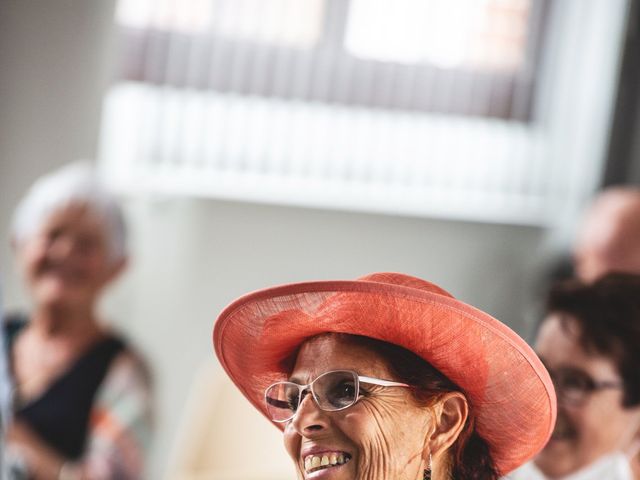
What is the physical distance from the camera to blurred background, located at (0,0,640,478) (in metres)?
2.89

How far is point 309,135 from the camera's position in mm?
3314

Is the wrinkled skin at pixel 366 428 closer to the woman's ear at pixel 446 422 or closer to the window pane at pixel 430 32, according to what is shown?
the woman's ear at pixel 446 422

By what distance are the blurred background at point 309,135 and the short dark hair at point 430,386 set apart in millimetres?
2106

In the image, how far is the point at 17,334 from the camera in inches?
103

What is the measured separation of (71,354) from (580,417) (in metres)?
2.00

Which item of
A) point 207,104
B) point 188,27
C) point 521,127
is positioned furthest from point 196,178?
point 521,127

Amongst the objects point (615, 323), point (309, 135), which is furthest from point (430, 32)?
point (615, 323)

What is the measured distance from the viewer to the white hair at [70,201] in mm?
2684

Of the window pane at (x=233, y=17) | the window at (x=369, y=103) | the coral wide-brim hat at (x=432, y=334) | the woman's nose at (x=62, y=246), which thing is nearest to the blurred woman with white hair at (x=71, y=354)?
the woman's nose at (x=62, y=246)

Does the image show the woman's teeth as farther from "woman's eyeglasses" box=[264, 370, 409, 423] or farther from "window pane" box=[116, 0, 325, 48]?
"window pane" box=[116, 0, 325, 48]

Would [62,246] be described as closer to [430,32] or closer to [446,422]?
[430,32]

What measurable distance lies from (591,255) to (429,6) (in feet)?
4.42

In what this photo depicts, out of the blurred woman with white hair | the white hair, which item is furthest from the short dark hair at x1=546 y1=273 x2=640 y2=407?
the white hair

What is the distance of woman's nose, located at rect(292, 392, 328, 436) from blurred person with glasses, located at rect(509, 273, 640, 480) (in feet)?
1.19
